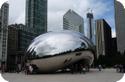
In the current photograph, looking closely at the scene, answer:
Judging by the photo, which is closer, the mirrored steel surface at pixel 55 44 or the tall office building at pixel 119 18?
the tall office building at pixel 119 18

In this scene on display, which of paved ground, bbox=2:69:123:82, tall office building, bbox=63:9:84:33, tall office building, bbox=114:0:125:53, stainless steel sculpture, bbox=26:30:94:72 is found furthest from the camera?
tall office building, bbox=63:9:84:33

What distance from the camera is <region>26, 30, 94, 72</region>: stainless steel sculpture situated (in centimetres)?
1727

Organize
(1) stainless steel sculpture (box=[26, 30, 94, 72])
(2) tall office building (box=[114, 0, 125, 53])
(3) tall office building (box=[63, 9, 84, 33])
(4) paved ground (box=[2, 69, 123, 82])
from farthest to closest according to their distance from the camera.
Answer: (3) tall office building (box=[63, 9, 84, 33]), (1) stainless steel sculpture (box=[26, 30, 94, 72]), (2) tall office building (box=[114, 0, 125, 53]), (4) paved ground (box=[2, 69, 123, 82])

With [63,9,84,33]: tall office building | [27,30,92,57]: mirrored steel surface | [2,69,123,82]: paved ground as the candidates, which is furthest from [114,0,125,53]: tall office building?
[63,9,84,33]: tall office building

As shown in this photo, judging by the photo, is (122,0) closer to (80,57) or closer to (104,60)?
(80,57)

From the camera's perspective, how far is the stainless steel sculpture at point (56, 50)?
Answer: 1727 cm

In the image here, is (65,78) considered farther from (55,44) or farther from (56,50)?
(55,44)

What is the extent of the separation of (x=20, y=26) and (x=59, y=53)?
152 ft

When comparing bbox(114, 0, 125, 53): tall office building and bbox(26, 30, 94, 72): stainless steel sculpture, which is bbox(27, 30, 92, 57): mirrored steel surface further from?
bbox(114, 0, 125, 53): tall office building

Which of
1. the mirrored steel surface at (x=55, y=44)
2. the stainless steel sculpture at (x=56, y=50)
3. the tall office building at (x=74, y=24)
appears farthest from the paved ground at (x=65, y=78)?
the tall office building at (x=74, y=24)

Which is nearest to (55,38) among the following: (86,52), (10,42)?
(86,52)

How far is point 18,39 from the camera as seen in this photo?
6406 cm

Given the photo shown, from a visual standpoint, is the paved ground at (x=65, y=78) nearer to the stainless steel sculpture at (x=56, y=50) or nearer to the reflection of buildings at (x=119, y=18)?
the stainless steel sculpture at (x=56, y=50)

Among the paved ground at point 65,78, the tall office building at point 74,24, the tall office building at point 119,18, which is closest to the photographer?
the paved ground at point 65,78
